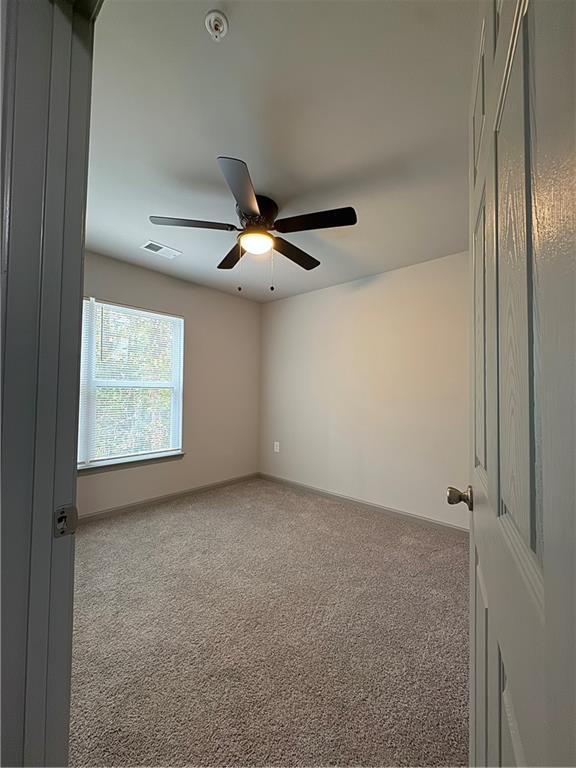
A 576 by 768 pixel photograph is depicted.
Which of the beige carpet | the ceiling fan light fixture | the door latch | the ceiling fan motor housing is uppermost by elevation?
the ceiling fan motor housing

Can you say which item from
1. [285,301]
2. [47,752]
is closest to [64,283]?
[47,752]

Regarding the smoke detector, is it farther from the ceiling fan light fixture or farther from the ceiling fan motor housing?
the ceiling fan light fixture

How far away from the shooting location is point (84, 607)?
1865mm

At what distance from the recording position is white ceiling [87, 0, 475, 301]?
3.66 feet

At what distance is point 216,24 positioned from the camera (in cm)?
111

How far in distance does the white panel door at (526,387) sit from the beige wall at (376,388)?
2.42 m

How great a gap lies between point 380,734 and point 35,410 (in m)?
1.59

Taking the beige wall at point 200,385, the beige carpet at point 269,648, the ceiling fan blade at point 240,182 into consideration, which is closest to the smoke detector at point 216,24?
the ceiling fan blade at point 240,182

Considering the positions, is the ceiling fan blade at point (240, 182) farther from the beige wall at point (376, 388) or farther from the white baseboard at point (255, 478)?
the white baseboard at point (255, 478)

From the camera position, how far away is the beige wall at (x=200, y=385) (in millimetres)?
3156

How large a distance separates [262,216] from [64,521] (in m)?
1.93

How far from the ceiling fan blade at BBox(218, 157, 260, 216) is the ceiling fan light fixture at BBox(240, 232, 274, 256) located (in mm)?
149

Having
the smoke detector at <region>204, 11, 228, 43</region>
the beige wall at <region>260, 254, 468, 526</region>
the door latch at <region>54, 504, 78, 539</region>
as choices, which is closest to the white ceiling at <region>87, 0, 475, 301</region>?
the smoke detector at <region>204, 11, 228, 43</region>

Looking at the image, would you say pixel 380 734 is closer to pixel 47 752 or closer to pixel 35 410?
pixel 47 752
